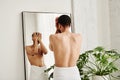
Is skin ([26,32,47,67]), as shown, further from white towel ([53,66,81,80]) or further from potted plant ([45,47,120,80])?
white towel ([53,66,81,80])

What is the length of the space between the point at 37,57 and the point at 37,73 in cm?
19

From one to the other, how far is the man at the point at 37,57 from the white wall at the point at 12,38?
4.4 inches

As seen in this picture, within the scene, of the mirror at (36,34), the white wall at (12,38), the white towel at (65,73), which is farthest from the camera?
the mirror at (36,34)

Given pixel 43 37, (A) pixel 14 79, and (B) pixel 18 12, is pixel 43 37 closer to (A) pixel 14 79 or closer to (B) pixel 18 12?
(B) pixel 18 12

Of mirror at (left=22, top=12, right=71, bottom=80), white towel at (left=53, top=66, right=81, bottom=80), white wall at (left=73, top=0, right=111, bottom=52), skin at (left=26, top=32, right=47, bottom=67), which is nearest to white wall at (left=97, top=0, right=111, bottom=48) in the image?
white wall at (left=73, top=0, right=111, bottom=52)

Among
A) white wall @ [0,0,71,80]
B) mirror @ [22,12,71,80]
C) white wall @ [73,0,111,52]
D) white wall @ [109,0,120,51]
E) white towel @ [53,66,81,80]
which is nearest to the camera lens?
white towel @ [53,66,81,80]

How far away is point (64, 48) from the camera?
7.64 feet

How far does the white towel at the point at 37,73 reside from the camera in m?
2.69

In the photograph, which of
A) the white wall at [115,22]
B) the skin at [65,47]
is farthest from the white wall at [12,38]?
the white wall at [115,22]

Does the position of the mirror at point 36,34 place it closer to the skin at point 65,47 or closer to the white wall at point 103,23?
the skin at point 65,47

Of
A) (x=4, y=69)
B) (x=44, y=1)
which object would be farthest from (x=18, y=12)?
(x=4, y=69)

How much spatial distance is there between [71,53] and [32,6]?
0.78 metres

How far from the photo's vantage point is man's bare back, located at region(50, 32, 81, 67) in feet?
7.59

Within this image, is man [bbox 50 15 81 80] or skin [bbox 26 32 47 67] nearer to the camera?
man [bbox 50 15 81 80]
